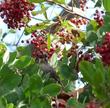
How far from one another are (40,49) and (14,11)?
0.23 m

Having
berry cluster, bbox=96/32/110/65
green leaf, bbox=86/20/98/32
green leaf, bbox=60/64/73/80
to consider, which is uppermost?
berry cluster, bbox=96/32/110/65

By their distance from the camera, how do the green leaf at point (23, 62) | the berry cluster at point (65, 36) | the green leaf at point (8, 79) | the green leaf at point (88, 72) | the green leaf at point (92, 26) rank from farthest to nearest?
the berry cluster at point (65, 36) < the green leaf at point (92, 26) < the green leaf at point (23, 62) < the green leaf at point (8, 79) < the green leaf at point (88, 72)

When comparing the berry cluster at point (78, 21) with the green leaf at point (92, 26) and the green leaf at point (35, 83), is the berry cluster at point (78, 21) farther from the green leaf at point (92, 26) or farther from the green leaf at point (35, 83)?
the green leaf at point (35, 83)

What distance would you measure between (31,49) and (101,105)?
0.89m

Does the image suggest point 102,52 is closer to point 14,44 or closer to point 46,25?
point 46,25

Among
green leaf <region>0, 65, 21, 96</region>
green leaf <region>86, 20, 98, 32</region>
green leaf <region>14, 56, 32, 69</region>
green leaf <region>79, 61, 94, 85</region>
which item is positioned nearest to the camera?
green leaf <region>79, 61, 94, 85</region>

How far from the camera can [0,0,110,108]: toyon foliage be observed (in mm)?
1945

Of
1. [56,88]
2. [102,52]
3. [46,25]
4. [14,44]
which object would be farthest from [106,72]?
[14,44]

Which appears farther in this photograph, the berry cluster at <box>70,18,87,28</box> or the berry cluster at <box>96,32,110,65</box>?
the berry cluster at <box>70,18,87,28</box>

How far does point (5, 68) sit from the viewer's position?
1.97 meters

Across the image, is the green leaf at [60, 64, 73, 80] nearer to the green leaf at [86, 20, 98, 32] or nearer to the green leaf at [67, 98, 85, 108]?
the green leaf at [86, 20, 98, 32]

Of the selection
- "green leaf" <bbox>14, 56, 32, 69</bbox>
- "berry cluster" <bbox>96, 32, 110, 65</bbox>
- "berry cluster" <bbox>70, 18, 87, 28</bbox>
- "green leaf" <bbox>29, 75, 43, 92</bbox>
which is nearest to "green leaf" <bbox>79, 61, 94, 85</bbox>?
"berry cluster" <bbox>96, 32, 110, 65</bbox>

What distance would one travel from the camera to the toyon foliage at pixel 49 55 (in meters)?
1.95

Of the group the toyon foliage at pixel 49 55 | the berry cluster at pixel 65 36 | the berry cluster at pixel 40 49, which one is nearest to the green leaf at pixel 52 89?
the toyon foliage at pixel 49 55
